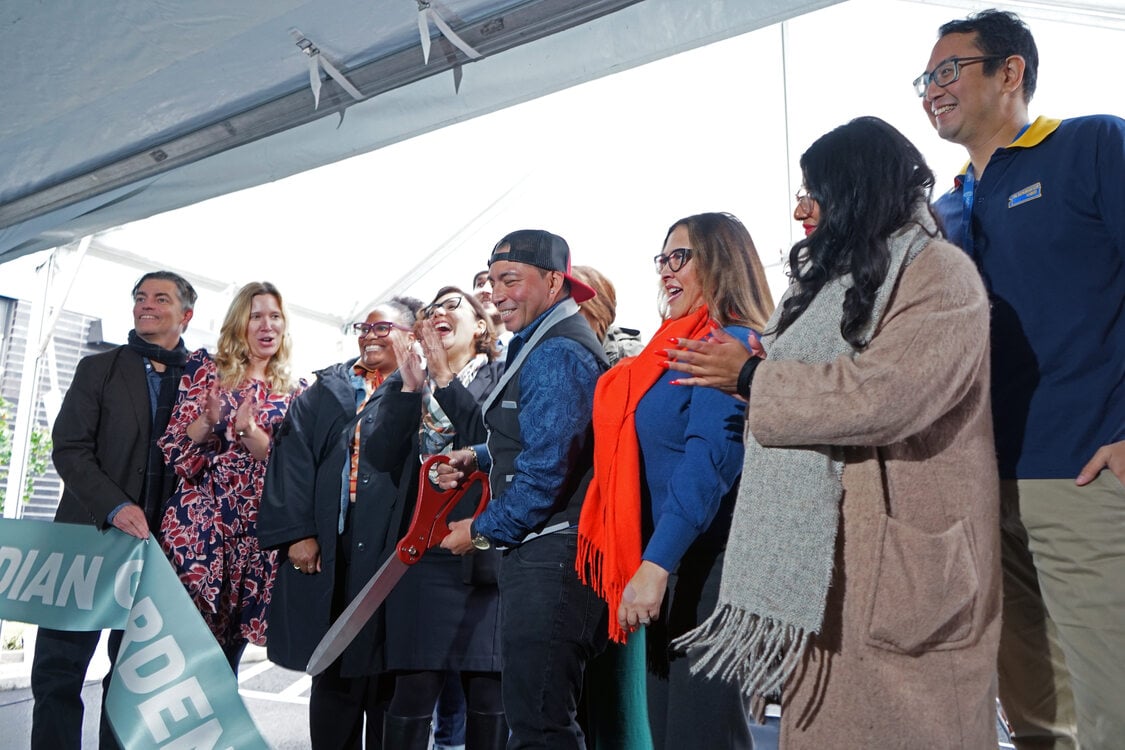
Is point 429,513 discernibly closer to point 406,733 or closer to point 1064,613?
point 406,733

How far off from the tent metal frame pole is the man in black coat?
464mm

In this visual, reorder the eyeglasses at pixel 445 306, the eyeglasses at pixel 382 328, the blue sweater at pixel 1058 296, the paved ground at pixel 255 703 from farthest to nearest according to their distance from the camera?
the paved ground at pixel 255 703
the eyeglasses at pixel 382 328
the eyeglasses at pixel 445 306
the blue sweater at pixel 1058 296

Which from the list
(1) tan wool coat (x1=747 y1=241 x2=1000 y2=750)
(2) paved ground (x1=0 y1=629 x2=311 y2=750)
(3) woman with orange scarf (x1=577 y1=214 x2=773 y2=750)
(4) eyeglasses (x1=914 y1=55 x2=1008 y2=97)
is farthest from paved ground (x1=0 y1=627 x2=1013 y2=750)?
(4) eyeglasses (x1=914 y1=55 x2=1008 y2=97)

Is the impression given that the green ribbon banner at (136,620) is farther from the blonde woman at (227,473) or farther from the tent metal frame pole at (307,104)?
the tent metal frame pole at (307,104)

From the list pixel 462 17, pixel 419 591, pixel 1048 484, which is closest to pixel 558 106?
pixel 462 17

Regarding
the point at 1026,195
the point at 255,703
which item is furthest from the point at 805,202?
the point at 255,703

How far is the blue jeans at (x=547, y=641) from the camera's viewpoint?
1851mm

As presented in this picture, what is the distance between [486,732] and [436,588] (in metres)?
0.46

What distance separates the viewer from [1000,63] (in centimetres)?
167

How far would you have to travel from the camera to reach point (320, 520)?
2855 mm

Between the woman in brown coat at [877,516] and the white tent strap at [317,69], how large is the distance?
1.89 meters

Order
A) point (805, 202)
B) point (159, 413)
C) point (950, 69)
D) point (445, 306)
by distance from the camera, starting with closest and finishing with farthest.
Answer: point (805, 202) → point (950, 69) → point (445, 306) → point (159, 413)

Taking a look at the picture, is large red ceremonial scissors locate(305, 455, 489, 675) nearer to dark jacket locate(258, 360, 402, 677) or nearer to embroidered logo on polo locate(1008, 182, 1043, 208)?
dark jacket locate(258, 360, 402, 677)

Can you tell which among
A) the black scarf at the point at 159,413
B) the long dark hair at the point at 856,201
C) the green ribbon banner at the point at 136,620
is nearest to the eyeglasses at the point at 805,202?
the long dark hair at the point at 856,201
